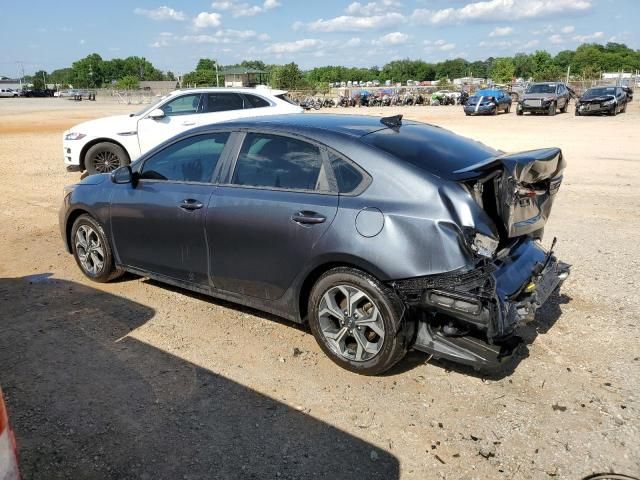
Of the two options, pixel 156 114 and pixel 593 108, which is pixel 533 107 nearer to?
pixel 593 108

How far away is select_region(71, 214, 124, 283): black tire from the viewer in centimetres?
514

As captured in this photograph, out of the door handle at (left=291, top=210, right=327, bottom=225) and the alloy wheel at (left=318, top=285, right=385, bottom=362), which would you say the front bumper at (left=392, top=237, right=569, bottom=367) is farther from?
the door handle at (left=291, top=210, right=327, bottom=225)

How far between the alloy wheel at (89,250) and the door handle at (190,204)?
1.28m

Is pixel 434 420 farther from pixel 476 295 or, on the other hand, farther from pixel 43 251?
pixel 43 251

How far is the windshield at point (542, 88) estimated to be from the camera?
31688 millimetres

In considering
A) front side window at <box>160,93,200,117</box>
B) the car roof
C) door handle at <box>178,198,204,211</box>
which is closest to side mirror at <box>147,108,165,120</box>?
front side window at <box>160,93,200,117</box>

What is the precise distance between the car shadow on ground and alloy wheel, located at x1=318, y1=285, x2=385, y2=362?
0.58 metres

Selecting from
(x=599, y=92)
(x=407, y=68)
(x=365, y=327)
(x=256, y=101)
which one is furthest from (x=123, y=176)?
(x=407, y=68)

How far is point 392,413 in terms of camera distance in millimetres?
3301

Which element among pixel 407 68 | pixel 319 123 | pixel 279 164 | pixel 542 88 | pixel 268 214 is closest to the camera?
pixel 268 214

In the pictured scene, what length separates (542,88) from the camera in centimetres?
3209

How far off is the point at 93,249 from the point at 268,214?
7.45 feet

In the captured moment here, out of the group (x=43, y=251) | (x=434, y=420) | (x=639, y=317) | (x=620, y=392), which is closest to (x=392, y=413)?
(x=434, y=420)

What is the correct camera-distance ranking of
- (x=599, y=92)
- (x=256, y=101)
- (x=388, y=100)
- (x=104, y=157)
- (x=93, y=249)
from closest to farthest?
1. (x=93, y=249)
2. (x=104, y=157)
3. (x=256, y=101)
4. (x=599, y=92)
5. (x=388, y=100)
